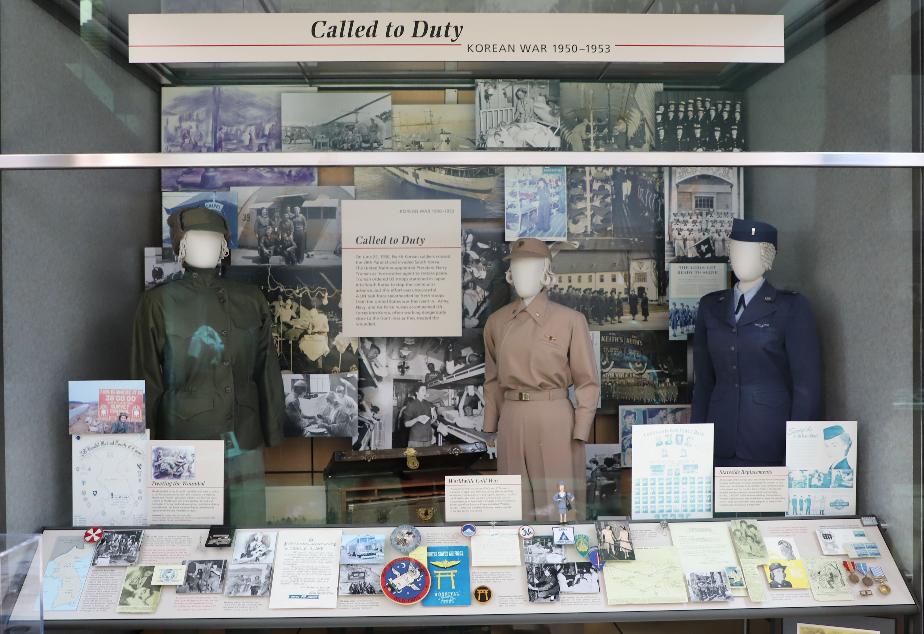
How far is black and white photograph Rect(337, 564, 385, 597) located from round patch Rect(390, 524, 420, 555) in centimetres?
8

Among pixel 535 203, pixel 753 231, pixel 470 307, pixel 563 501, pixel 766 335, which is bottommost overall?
pixel 563 501

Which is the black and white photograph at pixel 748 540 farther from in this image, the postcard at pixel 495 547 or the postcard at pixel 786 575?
the postcard at pixel 495 547

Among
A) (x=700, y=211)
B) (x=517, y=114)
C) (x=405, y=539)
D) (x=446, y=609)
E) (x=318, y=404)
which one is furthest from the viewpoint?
(x=318, y=404)

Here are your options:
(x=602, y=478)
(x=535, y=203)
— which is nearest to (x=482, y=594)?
(x=602, y=478)

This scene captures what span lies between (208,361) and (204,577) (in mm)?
704

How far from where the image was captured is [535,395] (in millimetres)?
2600

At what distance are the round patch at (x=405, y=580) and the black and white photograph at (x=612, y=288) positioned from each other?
1.02 metres

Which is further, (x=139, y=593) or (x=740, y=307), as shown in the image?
(x=740, y=307)

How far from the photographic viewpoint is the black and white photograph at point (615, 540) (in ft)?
7.48

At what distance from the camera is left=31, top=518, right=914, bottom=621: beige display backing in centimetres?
218

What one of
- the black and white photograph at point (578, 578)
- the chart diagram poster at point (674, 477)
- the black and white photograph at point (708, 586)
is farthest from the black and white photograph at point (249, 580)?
the black and white photograph at point (708, 586)

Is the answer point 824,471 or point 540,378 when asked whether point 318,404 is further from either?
point 824,471

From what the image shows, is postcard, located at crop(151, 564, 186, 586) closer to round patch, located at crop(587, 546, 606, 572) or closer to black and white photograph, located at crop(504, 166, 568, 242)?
round patch, located at crop(587, 546, 606, 572)

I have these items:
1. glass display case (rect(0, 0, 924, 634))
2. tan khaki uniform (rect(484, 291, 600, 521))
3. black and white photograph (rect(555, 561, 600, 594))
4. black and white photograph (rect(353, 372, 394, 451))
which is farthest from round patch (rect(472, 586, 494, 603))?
black and white photograph (rect(353, 372, 394, 451))
